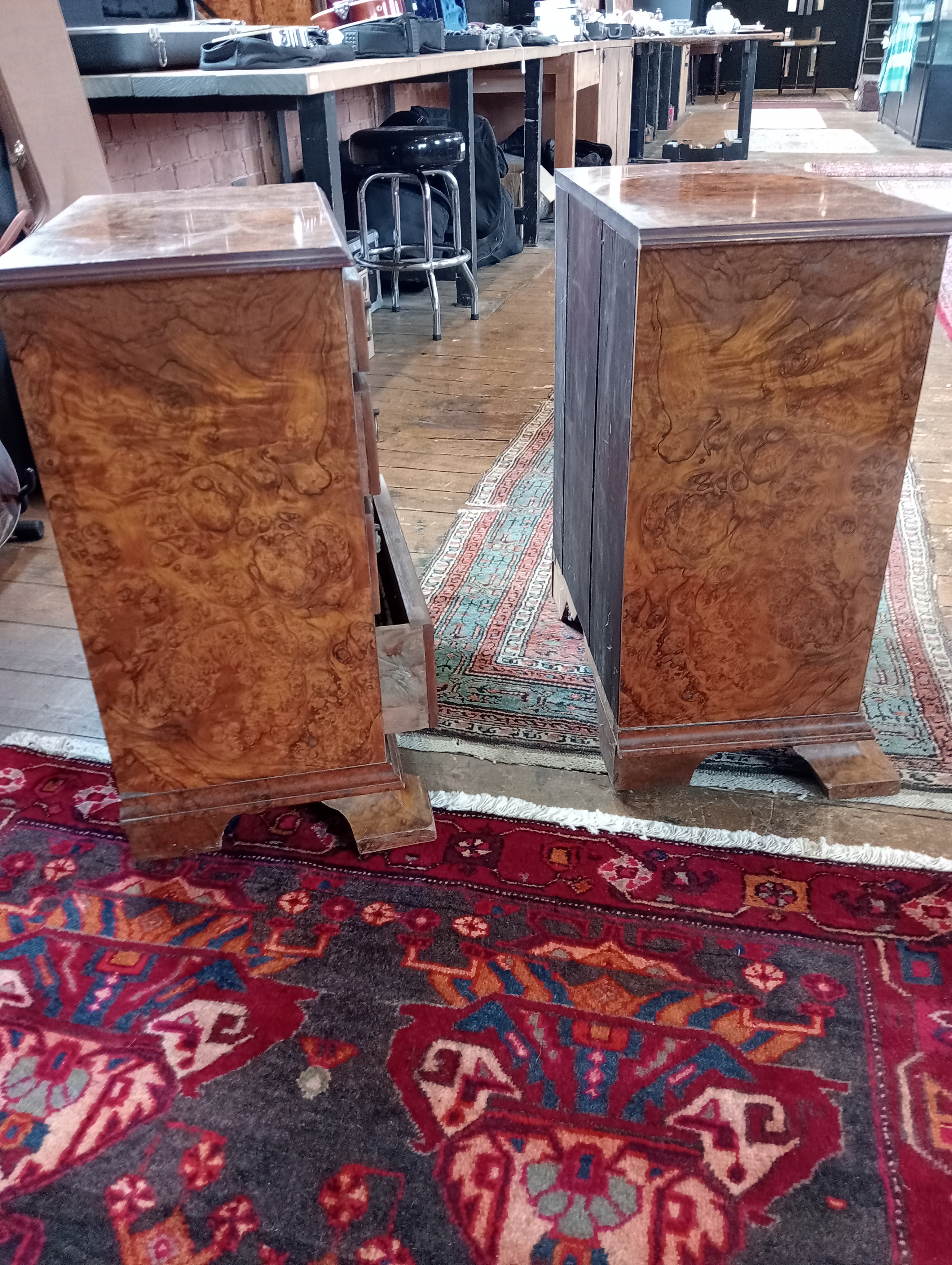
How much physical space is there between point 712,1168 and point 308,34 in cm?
327

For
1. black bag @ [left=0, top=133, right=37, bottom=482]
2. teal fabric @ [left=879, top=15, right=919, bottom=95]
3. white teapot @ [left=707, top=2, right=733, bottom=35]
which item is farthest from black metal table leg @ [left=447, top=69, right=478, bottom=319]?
teal fabric @ [left=879, top=15, right=919, bottom=95]

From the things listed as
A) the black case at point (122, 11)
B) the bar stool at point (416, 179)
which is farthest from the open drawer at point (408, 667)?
the bar stool at point (416, 179)

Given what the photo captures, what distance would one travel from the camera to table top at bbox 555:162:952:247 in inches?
46.3

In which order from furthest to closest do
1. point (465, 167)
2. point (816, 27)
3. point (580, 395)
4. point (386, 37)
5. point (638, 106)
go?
point (816, 27)
point (638, 106)
point (465, 167)
point (386, 37)
point (580, 395)

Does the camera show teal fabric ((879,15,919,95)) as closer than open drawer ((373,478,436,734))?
No

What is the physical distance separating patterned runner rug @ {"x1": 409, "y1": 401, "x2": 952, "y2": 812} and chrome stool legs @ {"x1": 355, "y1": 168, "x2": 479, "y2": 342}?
1840mm

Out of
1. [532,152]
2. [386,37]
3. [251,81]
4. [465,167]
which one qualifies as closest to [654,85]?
[532,152]

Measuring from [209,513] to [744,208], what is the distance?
0.80m

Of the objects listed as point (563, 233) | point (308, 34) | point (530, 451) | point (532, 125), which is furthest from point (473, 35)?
point (563, 233)

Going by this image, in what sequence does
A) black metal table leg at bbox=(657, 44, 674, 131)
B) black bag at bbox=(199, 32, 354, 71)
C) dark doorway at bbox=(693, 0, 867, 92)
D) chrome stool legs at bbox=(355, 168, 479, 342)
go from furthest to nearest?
dark doorway at bbox=(693, 0, 867, 92) → black metal table leg at bbox=(657, 44, 674, 131) → chrome stool legs at bbox=(355, 168, 479, 342) → black bag at bbox=(199, 32, 354, 71)

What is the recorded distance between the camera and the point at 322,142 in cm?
268

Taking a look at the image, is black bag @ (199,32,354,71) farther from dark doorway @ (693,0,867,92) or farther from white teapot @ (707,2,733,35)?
dark doorway @ (693,0,867,92)

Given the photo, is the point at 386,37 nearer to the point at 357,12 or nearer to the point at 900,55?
the point at 357,12

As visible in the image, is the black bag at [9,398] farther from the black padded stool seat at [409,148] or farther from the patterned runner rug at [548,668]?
the black padded stool seat at [409,148]
